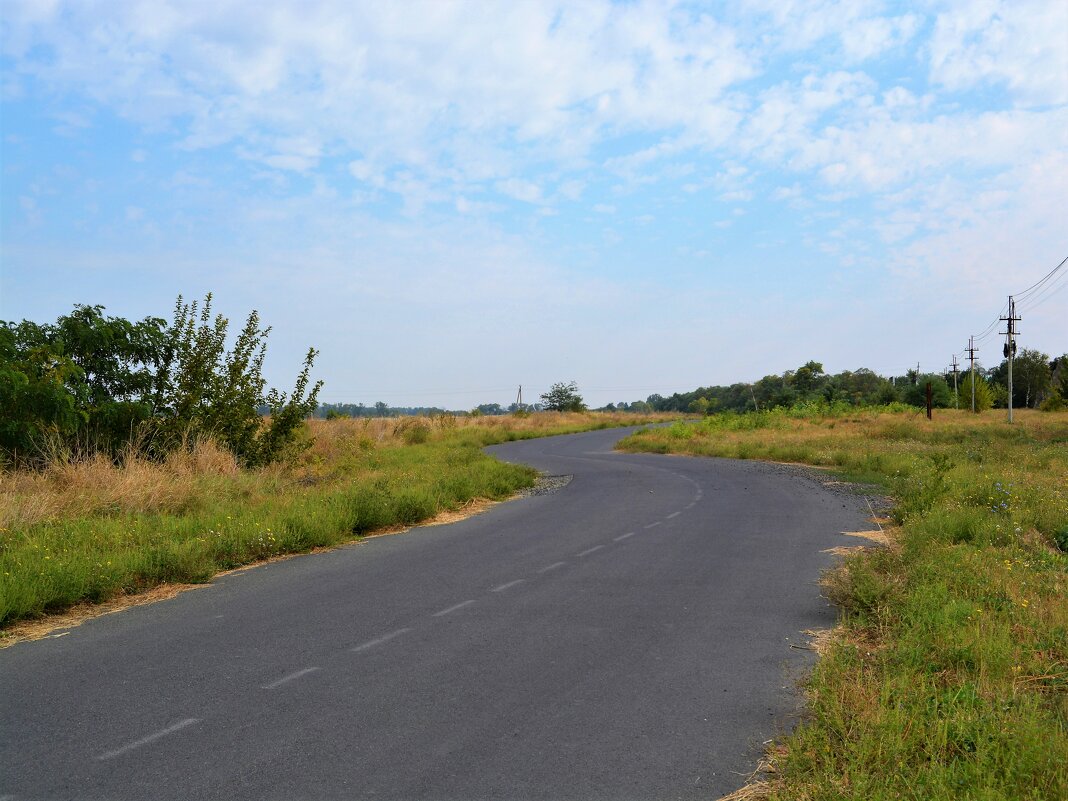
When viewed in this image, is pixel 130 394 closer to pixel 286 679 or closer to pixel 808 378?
pixel 286 679

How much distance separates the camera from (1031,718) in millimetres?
4082

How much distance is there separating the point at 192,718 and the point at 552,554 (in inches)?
237

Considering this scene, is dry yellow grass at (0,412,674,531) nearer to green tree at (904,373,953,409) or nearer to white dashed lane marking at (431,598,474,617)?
white dashed lane marking at (431,598,474,617)

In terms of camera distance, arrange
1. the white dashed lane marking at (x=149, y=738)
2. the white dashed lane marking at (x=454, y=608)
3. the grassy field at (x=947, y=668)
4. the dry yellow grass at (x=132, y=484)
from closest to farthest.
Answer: the grassy field at (x=947, y=668) → the white dashed lane marking at (x=149, y=738) → the white dashed lane marking at (x=454, y=608) → the dry yellow grass at (x=132, y=484)

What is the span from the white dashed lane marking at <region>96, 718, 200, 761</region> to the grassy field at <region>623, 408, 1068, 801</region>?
328 centimetres

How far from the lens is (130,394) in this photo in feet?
51.1

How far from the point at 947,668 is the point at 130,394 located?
49.6ft

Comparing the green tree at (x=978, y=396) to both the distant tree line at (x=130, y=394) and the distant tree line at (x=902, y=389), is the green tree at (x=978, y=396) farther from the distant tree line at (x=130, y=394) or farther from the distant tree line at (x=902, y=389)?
the distant tree line at (x=130, y=394)

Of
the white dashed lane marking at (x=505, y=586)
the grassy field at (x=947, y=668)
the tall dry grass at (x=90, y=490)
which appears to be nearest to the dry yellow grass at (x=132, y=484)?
the tall dry grass at (x=90, y=490)

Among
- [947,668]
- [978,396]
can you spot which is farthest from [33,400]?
[978,396]

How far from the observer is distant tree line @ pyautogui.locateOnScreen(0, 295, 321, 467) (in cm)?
1290

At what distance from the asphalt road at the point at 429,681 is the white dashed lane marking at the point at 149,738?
28mm

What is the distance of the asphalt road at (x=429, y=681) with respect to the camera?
4012mm

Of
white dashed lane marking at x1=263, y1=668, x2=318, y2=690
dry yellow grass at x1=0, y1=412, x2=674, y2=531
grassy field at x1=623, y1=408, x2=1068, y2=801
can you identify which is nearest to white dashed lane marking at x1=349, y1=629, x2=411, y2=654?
white dashed lane marking at x1=263, y1=668, x2=318, y2=690
